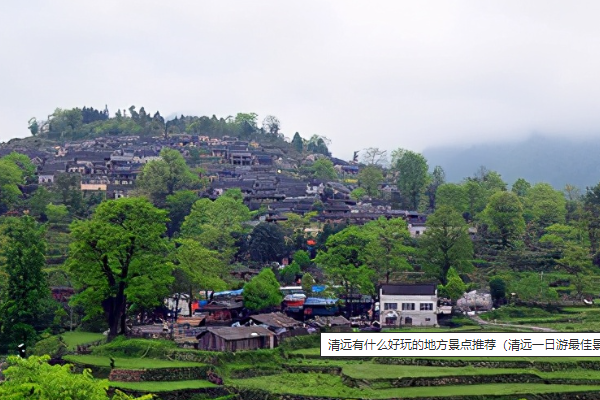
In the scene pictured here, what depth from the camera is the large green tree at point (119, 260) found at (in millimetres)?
42750

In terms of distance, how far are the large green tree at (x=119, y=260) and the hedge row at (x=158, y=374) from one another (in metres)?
6.99

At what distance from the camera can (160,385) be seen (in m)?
35.3

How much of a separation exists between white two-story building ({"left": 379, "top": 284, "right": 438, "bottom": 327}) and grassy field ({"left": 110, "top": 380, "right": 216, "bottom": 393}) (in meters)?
15.8

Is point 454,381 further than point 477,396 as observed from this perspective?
Yes

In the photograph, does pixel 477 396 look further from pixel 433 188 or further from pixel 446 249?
pixel 433 188

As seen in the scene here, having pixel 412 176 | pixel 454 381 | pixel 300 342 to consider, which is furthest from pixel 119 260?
pixel 412 176

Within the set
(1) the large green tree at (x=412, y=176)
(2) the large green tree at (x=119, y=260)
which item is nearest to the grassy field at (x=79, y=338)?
(2) the large green tree at (x=119, y=260)

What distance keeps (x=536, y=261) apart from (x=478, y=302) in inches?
356

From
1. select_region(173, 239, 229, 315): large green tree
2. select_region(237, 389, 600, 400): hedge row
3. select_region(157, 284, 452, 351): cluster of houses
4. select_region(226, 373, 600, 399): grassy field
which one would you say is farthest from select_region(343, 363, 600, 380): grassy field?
select_region(173, 239, 229, 315): large green tree

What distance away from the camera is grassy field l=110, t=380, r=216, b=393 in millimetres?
34275

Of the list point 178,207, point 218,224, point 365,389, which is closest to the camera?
point 365,389

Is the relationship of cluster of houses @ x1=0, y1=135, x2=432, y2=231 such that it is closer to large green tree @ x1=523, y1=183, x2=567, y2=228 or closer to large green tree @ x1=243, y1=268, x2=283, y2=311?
large green tree @ x1=523, y1=183, x2=567, y2=228

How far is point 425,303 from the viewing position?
48969 mm

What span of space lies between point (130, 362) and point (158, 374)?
8.70 feet
